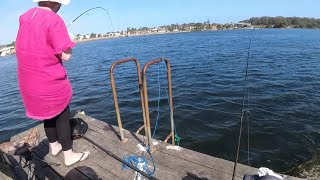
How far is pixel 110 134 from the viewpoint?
5488 millimetres

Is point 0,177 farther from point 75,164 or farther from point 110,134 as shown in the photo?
point 110,134

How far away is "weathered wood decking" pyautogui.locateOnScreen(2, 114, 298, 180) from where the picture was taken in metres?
3.94

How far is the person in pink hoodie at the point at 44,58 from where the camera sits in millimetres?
3145

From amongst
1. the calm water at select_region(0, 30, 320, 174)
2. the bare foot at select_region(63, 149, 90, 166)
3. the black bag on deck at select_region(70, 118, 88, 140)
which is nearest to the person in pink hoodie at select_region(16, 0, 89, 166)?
the bare foot at select_region(63, 149, 90, 166)

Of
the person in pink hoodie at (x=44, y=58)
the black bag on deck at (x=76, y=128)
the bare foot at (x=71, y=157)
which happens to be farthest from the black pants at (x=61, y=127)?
the black bag on deck at (x=76, y=128)

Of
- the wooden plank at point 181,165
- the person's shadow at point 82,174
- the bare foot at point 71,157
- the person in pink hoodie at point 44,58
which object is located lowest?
the person's shadow at point 82,174

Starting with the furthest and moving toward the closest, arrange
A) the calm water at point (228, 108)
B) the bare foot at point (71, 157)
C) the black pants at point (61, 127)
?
the calm water at point (228, 108), the bare foot at point (71, 157), the black pants at point (61, 127)

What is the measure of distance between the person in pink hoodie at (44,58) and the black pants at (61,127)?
0.8 inches

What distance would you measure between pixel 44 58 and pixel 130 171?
2.11 meters

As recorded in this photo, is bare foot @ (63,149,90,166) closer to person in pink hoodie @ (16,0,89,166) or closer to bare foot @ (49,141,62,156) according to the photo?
bare foot @ (49,141,62,156)

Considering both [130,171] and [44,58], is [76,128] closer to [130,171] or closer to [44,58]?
[130,171]

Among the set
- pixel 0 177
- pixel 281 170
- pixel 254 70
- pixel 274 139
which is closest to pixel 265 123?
pixel 274 139

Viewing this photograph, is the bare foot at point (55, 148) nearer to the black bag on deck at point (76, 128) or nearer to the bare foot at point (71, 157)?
the bare foot at point (71, 157)

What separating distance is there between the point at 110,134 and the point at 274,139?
15.7 ft
